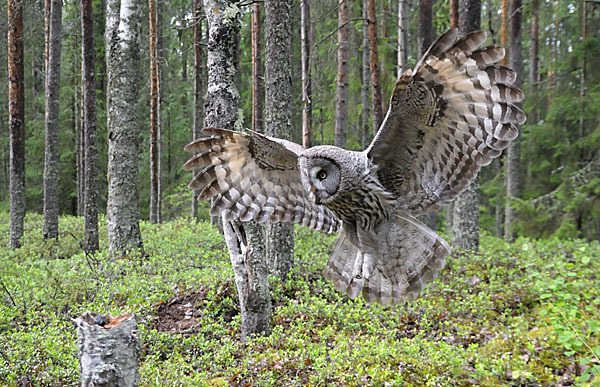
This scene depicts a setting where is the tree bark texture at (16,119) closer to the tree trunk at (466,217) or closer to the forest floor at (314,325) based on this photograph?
the forest floor at (314,325)

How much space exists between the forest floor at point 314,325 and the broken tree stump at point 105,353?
1.68 m

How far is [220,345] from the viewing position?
5633 millimetres

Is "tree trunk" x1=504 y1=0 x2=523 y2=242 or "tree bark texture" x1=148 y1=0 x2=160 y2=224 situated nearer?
"tree trunk" x1=504 y1=0 x2=523 y2=242

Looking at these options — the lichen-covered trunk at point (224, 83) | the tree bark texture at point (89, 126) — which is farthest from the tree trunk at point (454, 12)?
the tree bark texture at point (89, 126)

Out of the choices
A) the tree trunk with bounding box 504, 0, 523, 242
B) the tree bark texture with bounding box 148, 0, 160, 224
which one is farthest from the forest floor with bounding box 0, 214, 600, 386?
the tree bark texture with bounding box 148, 0, 160, 224

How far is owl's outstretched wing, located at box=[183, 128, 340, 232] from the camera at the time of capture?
11.7ft

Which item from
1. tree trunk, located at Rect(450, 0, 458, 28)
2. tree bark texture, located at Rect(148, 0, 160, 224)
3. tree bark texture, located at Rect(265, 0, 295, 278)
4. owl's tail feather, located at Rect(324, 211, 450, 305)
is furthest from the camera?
tree bark texture, located at Rect(148, 0, 160, 224)

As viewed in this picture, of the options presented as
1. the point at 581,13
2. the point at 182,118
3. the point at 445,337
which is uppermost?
the point at 581,13

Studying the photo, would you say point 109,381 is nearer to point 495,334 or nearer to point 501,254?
point 495,334

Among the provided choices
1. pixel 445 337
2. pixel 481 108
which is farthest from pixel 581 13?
pixel 481 108

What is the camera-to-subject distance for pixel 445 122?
3.03 meters

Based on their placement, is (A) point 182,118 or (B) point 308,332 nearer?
(B) point 308,332

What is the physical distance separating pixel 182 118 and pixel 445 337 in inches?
690

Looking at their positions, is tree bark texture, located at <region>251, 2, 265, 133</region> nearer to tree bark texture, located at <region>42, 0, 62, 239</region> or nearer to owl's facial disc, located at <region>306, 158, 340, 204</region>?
tree bark texture, located at <region>42, 0, 62, 239</region>
